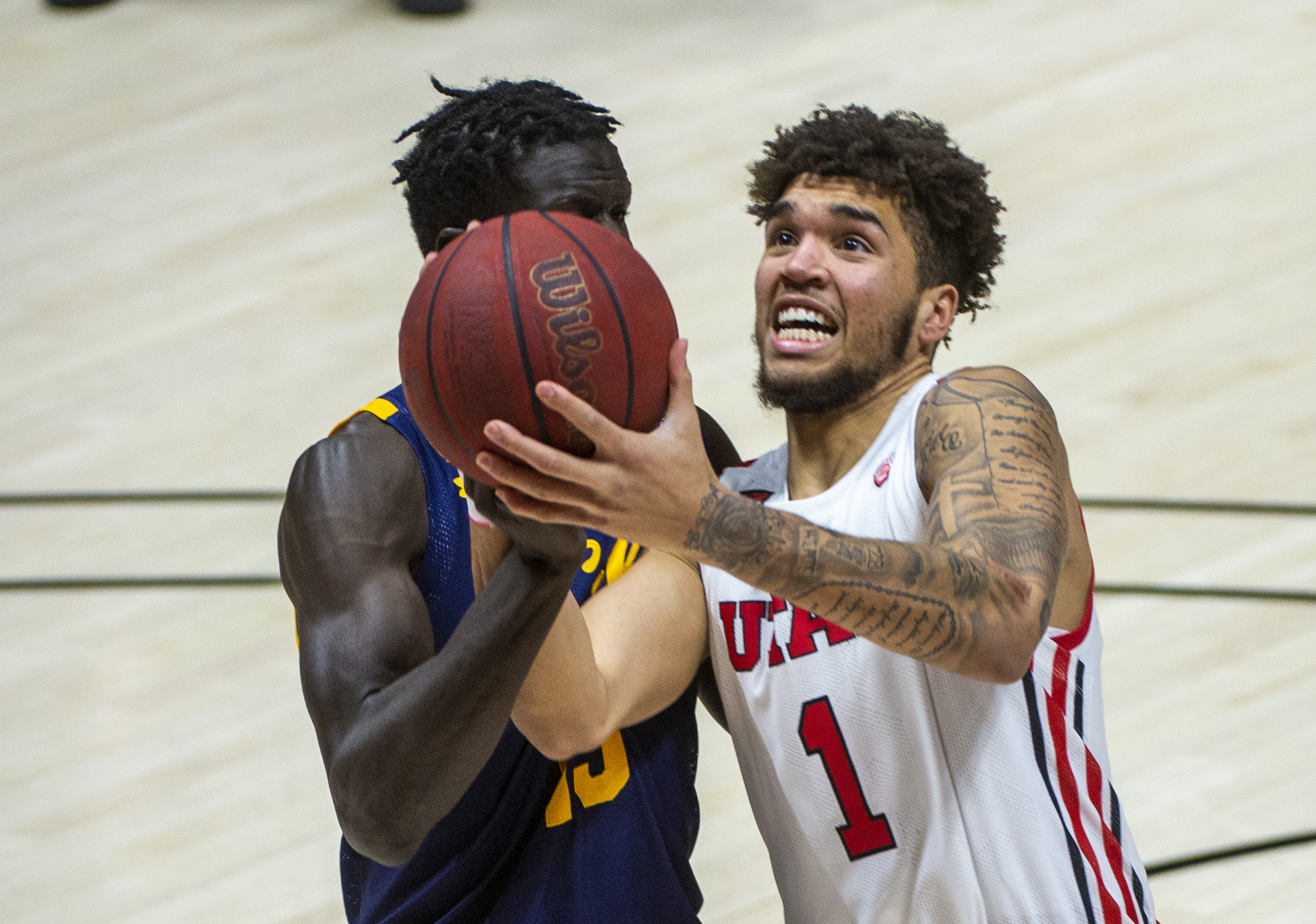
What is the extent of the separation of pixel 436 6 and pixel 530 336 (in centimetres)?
645

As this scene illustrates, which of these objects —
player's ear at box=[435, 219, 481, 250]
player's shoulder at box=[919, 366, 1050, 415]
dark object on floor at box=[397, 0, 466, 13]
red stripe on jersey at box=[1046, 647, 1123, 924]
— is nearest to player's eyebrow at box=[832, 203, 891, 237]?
player's shoulder at box=[919, 366, 1050, 415]

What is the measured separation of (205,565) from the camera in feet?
15.4

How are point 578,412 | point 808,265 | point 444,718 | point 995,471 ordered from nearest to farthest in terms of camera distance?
1. point 578,412
2. point 444,718
3. point 995,471
4. point 808,265

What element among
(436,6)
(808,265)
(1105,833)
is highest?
(436,6)

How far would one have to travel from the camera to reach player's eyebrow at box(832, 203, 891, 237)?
254cm

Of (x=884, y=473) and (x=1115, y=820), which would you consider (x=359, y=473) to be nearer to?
(x=884, y=473)

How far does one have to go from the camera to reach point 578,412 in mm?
1600

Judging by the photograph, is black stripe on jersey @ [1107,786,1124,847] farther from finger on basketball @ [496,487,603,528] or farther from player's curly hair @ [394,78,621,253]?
player's curly hair @ [394,78,621,253]

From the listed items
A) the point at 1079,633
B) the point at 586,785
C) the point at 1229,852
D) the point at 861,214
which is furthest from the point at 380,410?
the point at 1229,852

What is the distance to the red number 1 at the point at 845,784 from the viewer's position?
229cm

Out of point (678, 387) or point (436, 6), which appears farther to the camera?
point (436, 6)

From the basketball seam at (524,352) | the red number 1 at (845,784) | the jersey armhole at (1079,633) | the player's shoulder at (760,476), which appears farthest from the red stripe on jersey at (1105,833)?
the basketball seam at (524,352)

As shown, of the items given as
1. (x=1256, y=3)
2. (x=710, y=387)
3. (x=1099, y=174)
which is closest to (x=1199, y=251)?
(x=1099, y=174)

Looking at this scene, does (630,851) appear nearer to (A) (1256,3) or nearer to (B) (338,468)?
(B) (338,468)
